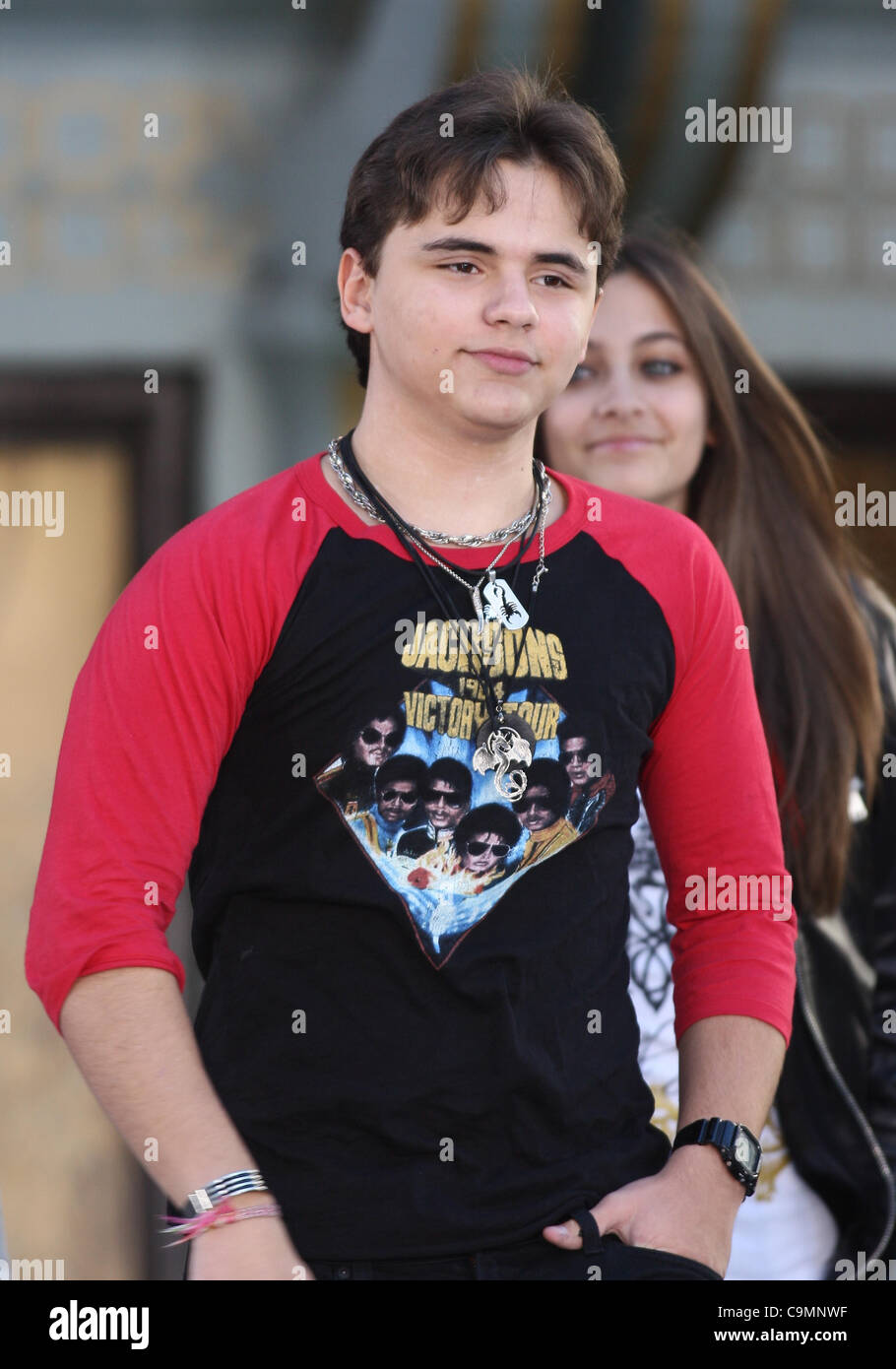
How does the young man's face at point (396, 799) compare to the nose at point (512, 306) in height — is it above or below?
below

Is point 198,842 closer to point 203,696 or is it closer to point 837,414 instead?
point 203,696

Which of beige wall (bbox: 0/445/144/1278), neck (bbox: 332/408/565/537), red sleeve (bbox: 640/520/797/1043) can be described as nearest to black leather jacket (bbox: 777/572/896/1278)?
red sleeve (bbox: 640/520/797/1043)

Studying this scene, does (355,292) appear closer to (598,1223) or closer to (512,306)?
(512,306)

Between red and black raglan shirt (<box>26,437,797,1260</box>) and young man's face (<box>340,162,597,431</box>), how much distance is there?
0.16 m

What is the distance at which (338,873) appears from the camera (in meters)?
1.56

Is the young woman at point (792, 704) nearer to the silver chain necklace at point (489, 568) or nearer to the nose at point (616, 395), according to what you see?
the nose at point (616, 395)

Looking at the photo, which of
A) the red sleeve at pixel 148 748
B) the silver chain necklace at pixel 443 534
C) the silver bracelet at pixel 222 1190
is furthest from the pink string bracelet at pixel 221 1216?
the silver chain necklace at pixel 443 534

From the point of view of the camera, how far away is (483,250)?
63.8 inches

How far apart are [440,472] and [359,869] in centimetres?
42

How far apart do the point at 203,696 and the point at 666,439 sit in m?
1.15

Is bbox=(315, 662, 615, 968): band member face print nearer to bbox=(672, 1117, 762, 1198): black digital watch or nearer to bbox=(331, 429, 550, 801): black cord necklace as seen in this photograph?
bbox=(331, 429, 550, 801): black cord necklace

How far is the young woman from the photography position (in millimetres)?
2279

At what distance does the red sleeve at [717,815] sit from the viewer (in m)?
Answer: 1.78
